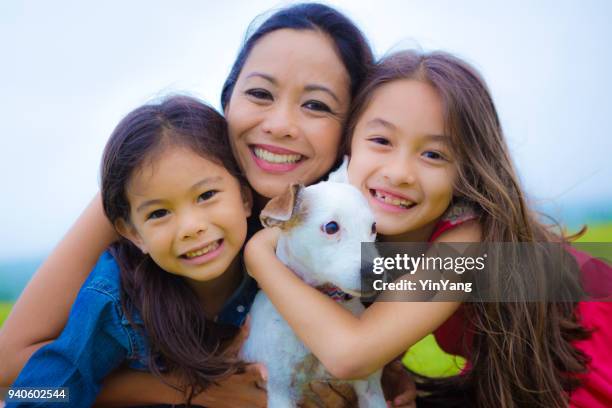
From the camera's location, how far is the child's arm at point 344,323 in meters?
1.79

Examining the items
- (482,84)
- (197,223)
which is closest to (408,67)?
(482,84)

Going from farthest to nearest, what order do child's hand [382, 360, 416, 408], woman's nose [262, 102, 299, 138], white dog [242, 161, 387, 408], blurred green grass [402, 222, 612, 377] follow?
blurred green grass [402, 222, 612, 377] < child's hand [382, 360, 416, 408] < woman's nose [262, 102, 299, 138] < white dog [242, 161, 387, 408]

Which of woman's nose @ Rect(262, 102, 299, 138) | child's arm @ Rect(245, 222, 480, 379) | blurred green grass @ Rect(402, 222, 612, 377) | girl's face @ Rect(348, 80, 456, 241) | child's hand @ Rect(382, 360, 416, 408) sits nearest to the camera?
child's arm @ Rect(245, 222, 480, 379)

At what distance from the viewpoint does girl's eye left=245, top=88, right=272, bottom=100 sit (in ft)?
7.48

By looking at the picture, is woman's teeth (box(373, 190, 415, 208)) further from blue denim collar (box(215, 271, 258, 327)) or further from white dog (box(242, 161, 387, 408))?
blue denim collar (box(215, 271, 258, 327))

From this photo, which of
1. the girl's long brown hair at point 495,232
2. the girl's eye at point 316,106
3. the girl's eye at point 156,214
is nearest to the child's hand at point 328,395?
the girl's long brown hair at point 495,232

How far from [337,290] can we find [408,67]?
0.91 metres

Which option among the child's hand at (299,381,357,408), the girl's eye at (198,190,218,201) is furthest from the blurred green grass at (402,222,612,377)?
the girl's eye at (198,190,218,201)

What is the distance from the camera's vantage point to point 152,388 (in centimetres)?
228

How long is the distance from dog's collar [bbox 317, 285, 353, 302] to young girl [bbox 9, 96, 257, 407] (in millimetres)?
382

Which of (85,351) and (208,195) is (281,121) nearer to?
(208,195)

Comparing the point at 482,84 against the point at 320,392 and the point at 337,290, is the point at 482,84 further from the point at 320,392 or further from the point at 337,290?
the point at 320,392

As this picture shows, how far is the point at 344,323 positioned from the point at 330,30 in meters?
1.26

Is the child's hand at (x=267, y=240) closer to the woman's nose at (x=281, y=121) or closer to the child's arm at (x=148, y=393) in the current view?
the woman's nose at (x=281, y=121)
